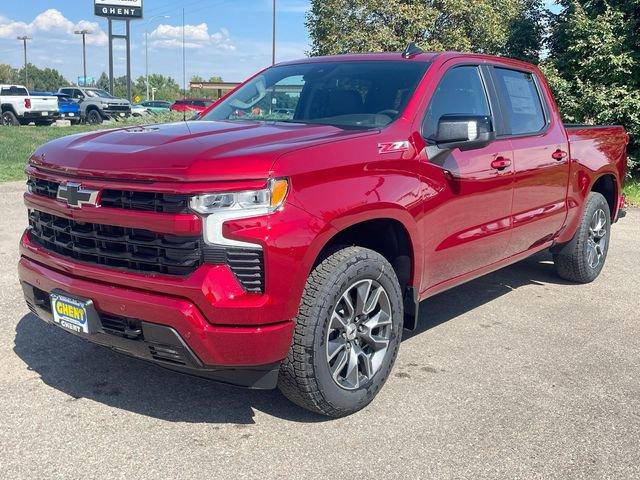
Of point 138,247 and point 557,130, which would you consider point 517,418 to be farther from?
point 557,130

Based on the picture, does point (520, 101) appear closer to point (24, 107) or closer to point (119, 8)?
point (24, 107)

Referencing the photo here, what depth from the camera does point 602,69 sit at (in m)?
12.7

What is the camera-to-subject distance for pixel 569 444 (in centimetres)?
329

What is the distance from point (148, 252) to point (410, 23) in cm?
1876

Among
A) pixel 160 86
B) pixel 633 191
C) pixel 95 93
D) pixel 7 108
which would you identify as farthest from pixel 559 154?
pixel 160 86

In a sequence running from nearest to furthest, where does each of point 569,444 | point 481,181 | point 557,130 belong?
point 569,444 → point 481,181 → point 557,130

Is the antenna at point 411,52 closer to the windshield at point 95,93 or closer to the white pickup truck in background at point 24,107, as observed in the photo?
the white pickup truck in background at point 24,107

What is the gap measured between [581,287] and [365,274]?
3.58 m

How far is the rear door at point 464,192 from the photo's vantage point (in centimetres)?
394

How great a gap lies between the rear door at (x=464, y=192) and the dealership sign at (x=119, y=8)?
121 feet

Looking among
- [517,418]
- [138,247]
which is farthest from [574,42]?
[138,247]

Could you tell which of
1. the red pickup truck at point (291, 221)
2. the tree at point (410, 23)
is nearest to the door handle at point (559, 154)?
the red pickup truck at point (291, 221)

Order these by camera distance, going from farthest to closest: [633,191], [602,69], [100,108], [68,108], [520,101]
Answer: [100,108], [68,108], [602,69], [633,191], [520,101]

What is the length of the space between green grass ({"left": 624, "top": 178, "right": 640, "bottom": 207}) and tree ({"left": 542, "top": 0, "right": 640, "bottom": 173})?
411 millimetres
